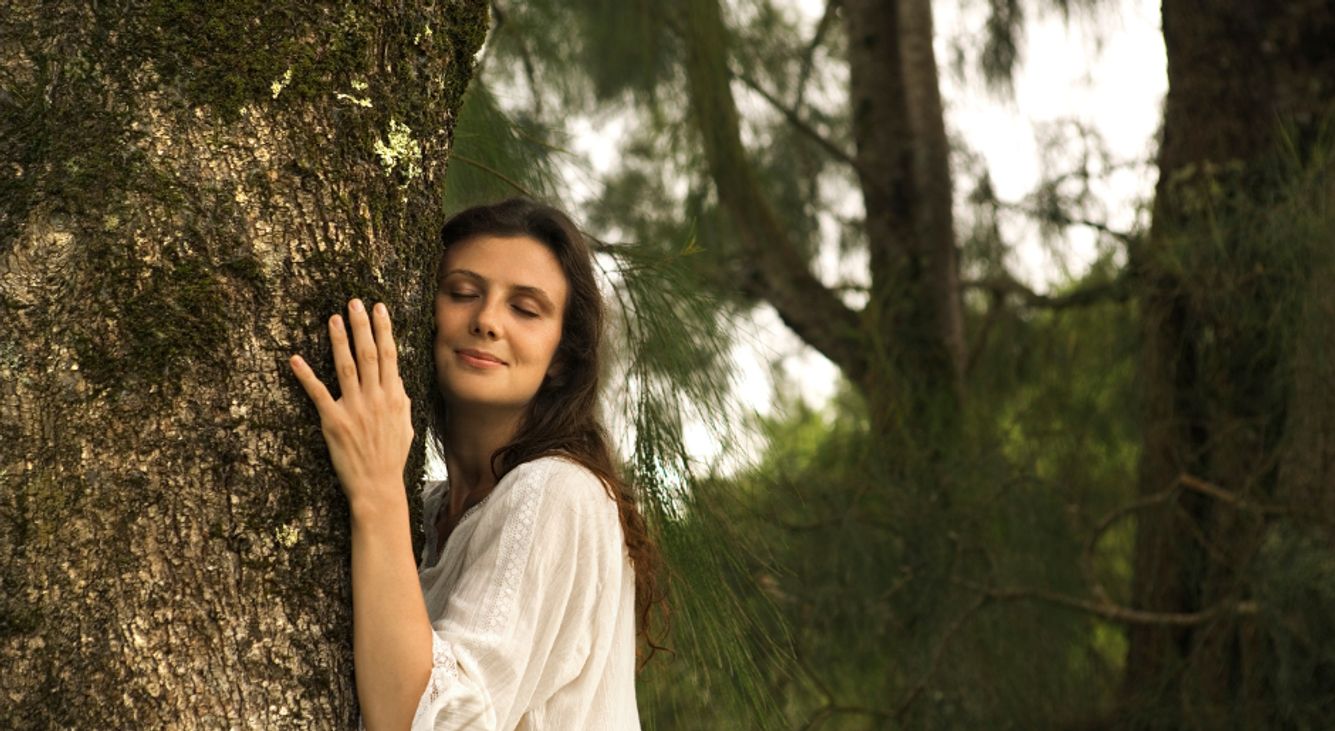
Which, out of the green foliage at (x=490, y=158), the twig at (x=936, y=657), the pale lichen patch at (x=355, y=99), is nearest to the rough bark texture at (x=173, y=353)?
the pale lichen patch at (x=355, y=99)

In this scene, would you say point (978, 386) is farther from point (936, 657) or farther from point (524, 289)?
point (524, 289)

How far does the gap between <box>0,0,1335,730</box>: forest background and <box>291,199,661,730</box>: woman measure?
42 millimetres

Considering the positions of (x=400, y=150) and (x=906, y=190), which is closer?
(x=400, y=150)

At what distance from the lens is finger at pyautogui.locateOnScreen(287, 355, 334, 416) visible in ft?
3.55

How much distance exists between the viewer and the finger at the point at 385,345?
1.13m

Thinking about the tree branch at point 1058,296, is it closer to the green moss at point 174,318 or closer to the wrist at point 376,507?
the wrist at point 376,507

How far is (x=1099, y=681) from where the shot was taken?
3123 millimetres

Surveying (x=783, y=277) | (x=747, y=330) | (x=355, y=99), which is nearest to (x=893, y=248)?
(x=783, y=277)

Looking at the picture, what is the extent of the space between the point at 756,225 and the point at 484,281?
2101 mm

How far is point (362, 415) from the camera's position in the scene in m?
1.11

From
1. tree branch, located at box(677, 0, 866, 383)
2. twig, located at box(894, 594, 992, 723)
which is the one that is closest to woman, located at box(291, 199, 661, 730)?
twig, located at box(894, 594, 992, 723)

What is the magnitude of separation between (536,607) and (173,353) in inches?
14.6

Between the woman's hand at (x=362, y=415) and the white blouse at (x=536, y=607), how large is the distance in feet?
0.43

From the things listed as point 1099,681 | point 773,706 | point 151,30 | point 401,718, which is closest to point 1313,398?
point 1099,681
